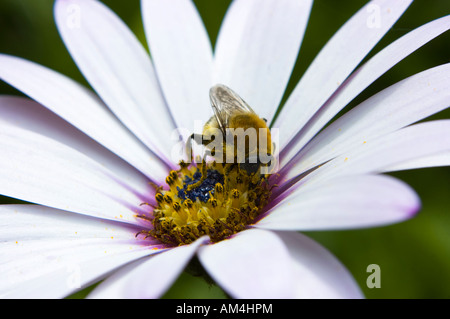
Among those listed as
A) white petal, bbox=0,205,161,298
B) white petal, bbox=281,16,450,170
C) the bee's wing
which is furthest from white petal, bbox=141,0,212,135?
white petal, bbox=0,205,161,298

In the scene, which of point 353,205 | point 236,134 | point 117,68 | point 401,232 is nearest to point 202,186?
point 236,134

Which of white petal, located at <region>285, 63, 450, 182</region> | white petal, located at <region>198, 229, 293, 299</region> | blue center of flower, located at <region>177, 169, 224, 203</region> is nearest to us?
white petal, located at <region>198, 229, 293, 299</region>

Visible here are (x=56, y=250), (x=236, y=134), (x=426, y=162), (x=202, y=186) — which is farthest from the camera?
(x=202, y=186)

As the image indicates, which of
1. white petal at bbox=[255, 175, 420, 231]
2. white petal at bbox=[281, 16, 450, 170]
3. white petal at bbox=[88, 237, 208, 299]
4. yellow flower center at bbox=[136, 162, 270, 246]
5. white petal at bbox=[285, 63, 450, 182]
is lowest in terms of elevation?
white petal at bbox=[88, 237, 208, 299]

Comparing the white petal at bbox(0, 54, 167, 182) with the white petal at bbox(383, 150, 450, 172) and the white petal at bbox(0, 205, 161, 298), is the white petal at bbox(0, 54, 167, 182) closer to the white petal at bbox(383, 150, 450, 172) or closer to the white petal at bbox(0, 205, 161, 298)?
the white petal at bbox(0, 205, 161, 298)

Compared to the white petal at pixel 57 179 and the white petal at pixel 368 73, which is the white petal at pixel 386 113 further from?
the white petal at pixel 57 179

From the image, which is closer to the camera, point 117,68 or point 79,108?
point 79,108

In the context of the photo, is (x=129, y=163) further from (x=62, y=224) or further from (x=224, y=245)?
(x=224, y=245)

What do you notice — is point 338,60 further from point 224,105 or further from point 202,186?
point 202,186
